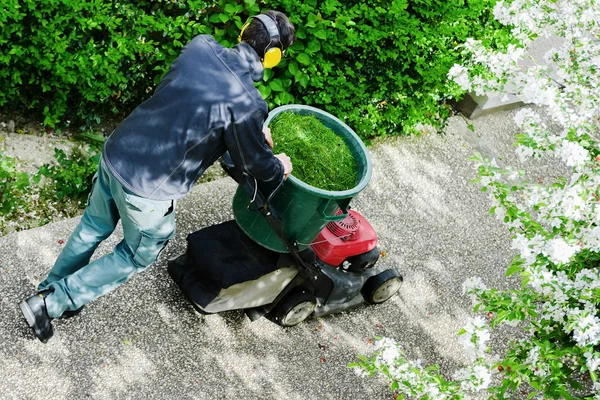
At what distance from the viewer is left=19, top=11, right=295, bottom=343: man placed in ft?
10.9

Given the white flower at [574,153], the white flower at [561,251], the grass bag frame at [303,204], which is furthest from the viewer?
the grass bag frame at [303,204]

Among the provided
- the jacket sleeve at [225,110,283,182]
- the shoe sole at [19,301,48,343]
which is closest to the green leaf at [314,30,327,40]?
the jacket sleeve at [225,110,283,182]

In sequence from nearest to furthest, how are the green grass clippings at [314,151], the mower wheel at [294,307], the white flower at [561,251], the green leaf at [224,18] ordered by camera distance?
the white flower at [561,251]
the green grass clippings at [314,151]
the mower wheel at [294,307]
the green leaf at [224,18]

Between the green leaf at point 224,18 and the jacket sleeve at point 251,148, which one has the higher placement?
the jacket sleeve at point 251,148

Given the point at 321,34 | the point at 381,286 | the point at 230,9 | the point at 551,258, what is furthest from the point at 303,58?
the point at 551,258

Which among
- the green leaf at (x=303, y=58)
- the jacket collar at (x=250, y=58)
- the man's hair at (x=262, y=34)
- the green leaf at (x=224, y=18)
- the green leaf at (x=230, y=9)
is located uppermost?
the man's hair at (x=262, y=34)

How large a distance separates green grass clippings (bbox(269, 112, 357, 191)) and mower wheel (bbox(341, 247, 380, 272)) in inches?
27.6

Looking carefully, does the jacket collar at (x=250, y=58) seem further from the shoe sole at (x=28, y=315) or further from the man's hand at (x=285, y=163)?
the shoe sole at (x=28, y=315)

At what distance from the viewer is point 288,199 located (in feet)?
12.8

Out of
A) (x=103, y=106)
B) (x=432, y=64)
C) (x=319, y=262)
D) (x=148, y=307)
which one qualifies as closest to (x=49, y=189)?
(x=103, y=106)

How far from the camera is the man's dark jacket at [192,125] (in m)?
3.30

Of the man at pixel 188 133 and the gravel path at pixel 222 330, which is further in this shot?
the gravel path at pixel 222 330

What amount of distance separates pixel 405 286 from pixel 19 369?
8.48 feet

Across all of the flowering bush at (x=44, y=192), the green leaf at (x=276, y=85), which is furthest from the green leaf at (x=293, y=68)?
the flowering bush at (x=44, y=192)
